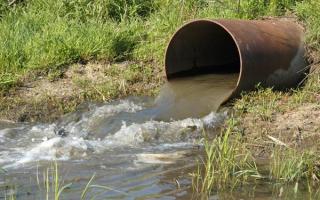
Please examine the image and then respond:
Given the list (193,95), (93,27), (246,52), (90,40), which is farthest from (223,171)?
(93,27)

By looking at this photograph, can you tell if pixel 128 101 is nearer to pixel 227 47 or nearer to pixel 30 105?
pixel 30 105

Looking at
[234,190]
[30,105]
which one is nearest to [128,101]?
[30,105]

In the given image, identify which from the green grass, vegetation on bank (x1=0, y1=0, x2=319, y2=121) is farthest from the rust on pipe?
the green grass

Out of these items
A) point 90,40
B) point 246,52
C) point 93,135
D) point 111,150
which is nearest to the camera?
point 111,150

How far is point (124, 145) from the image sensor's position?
6184 mm

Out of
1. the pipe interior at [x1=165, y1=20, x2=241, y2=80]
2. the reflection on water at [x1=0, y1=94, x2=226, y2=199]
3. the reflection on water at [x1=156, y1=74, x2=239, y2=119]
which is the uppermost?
the pipe interior at [x1=165, y1=20, x2=241, y2=80]

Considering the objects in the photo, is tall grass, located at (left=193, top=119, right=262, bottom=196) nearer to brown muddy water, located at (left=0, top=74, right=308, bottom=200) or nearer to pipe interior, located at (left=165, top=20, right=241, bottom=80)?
brown muddy water, located at (left=0, top=74, right=308, bottom=200)

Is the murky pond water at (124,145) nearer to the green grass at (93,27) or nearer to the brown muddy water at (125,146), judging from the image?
the brown muddy water at (125,146)

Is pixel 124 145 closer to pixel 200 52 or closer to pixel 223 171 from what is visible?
pixel 223 171

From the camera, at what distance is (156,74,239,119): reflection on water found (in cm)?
690

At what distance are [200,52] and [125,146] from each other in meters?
2.53

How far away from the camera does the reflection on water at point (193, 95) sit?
6.90 meters

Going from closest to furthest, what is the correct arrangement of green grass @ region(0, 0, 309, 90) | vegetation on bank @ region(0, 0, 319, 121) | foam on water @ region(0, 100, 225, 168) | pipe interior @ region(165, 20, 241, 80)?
1. foam on water @ region(0, 100, 225, 168)
2. vegetation on bank @ region(0, 0, 319, 121)
3. pipe interior @ region(165, 20, 241, 80)
4. green grass @ region(0, 0, 309, 90)

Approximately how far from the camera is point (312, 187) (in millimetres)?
4945
